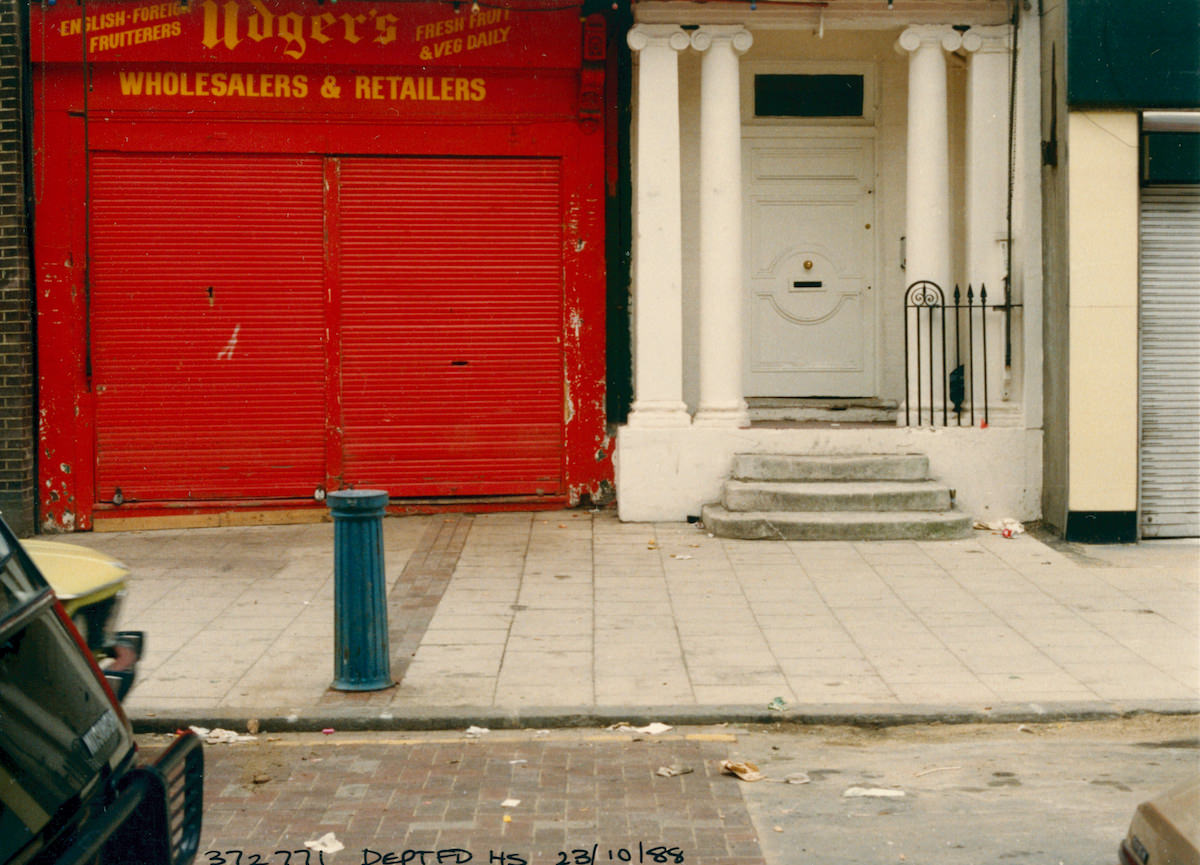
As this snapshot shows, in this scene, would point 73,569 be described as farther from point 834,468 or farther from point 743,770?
point 834,468

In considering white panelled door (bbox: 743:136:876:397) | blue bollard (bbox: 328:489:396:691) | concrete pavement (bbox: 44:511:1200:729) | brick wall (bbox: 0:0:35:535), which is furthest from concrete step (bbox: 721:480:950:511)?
brick wall (bbox: 0:0:35:535)

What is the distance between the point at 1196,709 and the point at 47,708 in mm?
5541

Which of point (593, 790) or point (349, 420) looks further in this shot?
point (349, 420)

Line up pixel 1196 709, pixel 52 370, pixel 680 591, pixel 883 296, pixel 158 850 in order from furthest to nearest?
pixel 883 296, pixel 52 370, pixel 680 591, pixel 1196 709, pixel 158 850

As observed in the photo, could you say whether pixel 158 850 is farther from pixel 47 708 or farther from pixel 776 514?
pixel 776 514

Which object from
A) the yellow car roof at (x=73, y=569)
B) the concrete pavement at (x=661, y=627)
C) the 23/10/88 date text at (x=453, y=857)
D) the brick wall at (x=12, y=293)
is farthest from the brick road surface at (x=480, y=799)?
the brick wall at (x=12, y=293)

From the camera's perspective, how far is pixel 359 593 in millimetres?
6656

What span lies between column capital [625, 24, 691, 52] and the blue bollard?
19.9 ft

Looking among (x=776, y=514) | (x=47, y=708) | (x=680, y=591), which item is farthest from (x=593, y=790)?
(x=776, y=514)

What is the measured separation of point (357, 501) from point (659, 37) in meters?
6.33

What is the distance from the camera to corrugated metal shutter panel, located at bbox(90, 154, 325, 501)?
1147 centimetres

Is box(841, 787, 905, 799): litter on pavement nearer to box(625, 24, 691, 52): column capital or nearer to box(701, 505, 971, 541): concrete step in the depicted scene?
box(701, 505, 971, 541): concrete step

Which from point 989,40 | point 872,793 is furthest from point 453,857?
point 989,40

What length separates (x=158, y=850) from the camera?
3.25 meters
